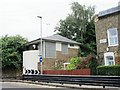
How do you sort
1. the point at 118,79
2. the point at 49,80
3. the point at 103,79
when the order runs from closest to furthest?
the point at 118,79 < the point at 103,79 < the point at 49,80

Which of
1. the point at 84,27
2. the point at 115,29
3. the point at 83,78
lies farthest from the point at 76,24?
the point at 83,78

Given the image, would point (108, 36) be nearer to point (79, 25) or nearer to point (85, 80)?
point (85, 80)

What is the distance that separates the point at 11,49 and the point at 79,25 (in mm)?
22482

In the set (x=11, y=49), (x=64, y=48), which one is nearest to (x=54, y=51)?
(x=64, y=48)

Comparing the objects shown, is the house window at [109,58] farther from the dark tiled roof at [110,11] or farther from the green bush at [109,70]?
the dark tiled roof at [110,11]

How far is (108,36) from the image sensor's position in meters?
30.1

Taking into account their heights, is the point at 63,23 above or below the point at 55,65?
above

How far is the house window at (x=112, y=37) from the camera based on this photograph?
29322 millimetres

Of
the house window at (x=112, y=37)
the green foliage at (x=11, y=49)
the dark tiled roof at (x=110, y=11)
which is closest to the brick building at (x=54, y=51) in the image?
the green foliage at (x=11, y=49)

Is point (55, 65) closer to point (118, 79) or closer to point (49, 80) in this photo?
point (49, 80)

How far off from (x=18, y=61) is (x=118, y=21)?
68.2 feet

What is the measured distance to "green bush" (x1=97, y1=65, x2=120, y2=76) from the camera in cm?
2666

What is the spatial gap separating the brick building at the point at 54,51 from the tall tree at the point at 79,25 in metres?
15.2

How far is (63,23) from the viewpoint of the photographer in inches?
2606
